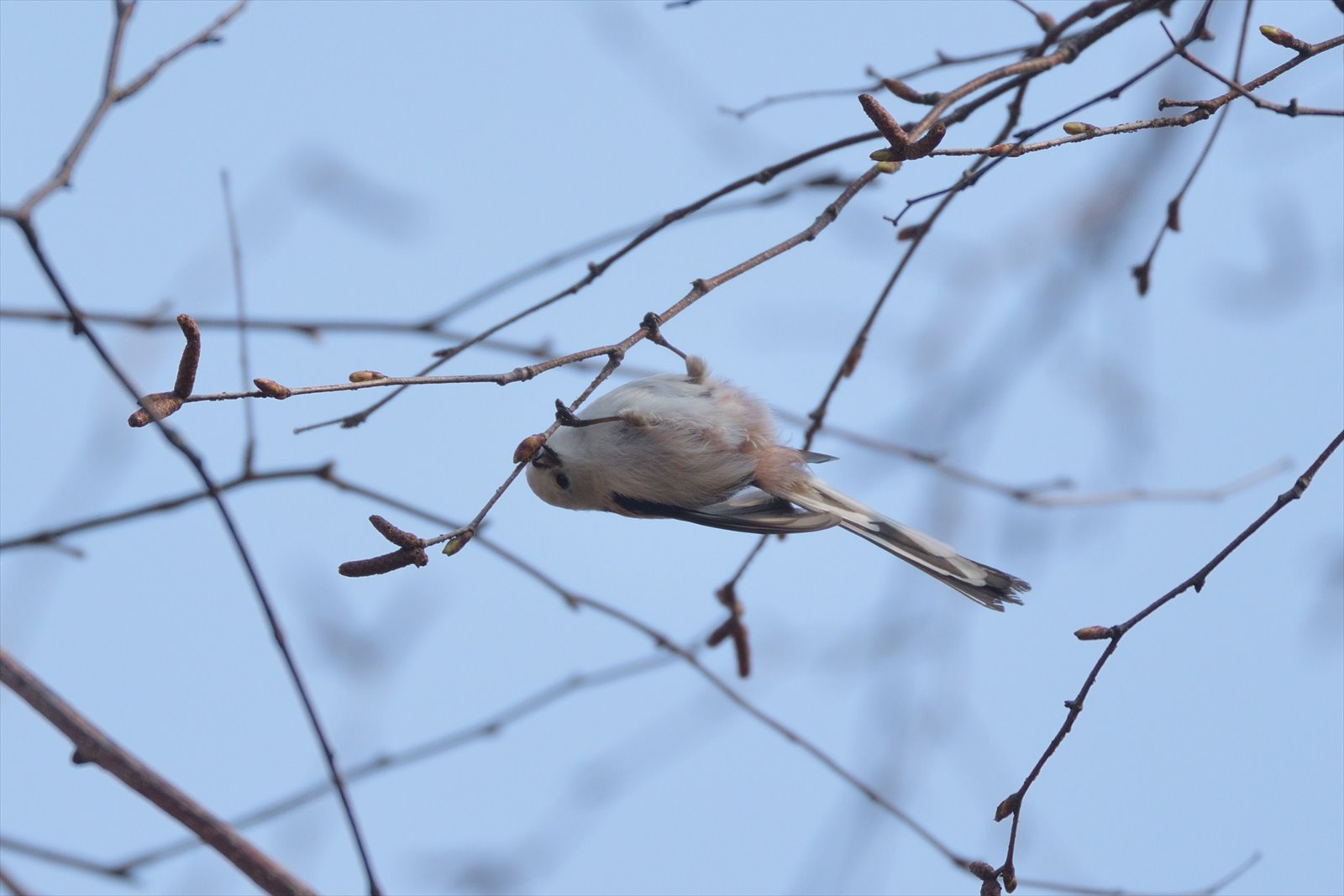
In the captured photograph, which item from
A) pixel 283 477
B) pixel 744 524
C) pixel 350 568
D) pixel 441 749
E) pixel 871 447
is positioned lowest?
pixel 350 568

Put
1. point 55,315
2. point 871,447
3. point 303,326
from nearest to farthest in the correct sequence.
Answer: point 55,315, point 303,326, point 871,447

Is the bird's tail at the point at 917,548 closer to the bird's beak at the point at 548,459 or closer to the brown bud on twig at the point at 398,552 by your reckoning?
the bird's beak at the point at 548,459

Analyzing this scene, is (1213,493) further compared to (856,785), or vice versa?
(1213,493)

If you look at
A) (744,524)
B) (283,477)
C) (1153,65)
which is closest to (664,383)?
(744,524)

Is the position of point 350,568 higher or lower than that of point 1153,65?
lower

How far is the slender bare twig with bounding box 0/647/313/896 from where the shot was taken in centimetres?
154

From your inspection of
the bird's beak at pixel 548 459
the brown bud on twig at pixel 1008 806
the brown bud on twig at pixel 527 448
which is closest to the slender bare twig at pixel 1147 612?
the brown bud on twig at pixel 1008 806

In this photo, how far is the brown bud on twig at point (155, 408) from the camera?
150cm

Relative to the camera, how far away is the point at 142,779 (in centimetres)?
160

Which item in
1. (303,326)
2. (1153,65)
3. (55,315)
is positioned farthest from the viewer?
(303,326)

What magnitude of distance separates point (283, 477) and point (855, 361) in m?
1.34

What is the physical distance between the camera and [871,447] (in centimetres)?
337

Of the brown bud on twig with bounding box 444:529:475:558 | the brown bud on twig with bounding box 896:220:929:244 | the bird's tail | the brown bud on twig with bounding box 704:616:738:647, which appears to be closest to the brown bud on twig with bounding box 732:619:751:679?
the brown bud on twig with bounding box 704:616:738:647

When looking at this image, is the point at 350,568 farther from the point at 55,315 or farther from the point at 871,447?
the point at 871,447
